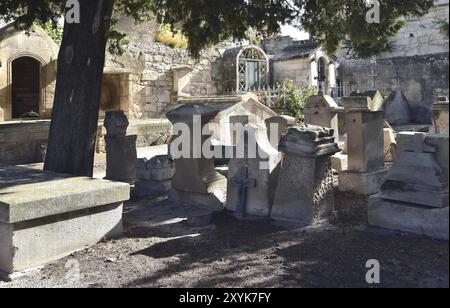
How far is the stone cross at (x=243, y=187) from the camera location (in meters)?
5.93

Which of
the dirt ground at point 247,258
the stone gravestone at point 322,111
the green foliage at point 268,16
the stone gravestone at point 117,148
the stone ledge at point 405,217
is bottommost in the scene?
the dirt ground at point 247,258

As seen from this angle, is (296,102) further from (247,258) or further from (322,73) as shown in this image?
(247,258)

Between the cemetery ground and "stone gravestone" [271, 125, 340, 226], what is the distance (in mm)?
246

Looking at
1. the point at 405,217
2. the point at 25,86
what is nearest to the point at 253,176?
the point at 405,217

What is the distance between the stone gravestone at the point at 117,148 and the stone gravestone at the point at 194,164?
144 centimetres

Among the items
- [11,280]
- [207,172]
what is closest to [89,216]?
[11,280]

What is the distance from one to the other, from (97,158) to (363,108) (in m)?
7.03

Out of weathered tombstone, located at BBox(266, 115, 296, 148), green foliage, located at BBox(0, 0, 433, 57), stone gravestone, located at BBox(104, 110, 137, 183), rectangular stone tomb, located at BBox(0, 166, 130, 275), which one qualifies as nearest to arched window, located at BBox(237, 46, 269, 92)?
weathered tombstone, located at BBox(266, 115, 296, 148)

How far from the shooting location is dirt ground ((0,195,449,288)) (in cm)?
359

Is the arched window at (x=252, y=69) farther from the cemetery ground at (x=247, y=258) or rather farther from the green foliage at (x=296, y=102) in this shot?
the cemetery ground at (x=247, y=258)

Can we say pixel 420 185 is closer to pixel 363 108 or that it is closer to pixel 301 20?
pixel 363 108

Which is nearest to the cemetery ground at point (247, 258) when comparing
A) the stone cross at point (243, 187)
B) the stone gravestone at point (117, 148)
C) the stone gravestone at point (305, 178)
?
the stone gravestone at point (305, 178)

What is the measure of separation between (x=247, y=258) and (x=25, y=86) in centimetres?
1575

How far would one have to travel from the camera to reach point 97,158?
38.9 ft
